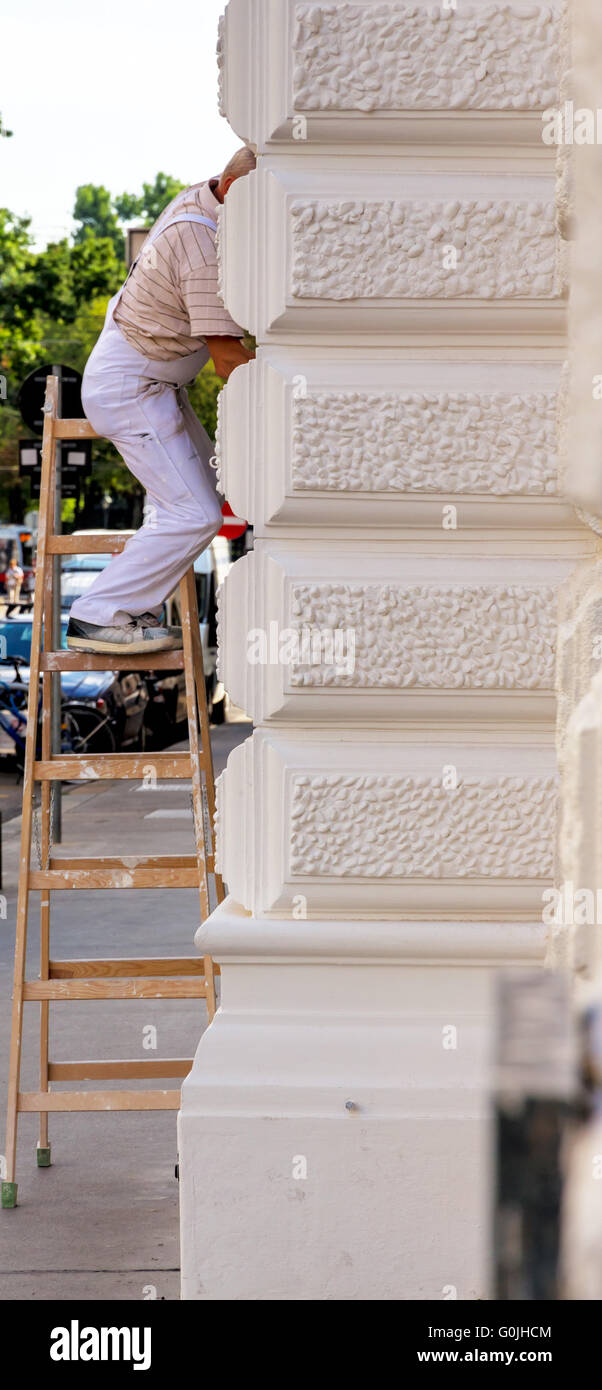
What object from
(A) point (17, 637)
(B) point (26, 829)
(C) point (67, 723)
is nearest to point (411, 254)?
(B) point (26, 829)

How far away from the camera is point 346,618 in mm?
3459

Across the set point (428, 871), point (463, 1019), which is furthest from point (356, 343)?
point (463, 1019)

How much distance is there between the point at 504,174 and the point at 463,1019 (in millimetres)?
1828

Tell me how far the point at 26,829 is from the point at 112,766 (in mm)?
269

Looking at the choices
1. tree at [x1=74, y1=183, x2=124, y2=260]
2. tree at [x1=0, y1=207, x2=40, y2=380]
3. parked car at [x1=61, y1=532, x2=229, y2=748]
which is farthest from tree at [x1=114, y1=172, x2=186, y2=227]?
parked car at [x1=61, y1=532, x2=229, y2=748]

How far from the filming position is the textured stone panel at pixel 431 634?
346cm

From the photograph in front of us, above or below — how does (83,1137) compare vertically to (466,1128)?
below

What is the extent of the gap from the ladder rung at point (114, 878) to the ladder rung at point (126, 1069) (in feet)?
1.67

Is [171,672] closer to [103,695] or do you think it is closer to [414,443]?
[103,695]

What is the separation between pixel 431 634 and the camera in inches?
137

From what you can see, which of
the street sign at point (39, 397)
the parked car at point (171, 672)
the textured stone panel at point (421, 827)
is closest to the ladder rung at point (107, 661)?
the textured stone panel at point (421, 827)

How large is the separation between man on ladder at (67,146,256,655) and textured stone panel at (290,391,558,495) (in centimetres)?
60
